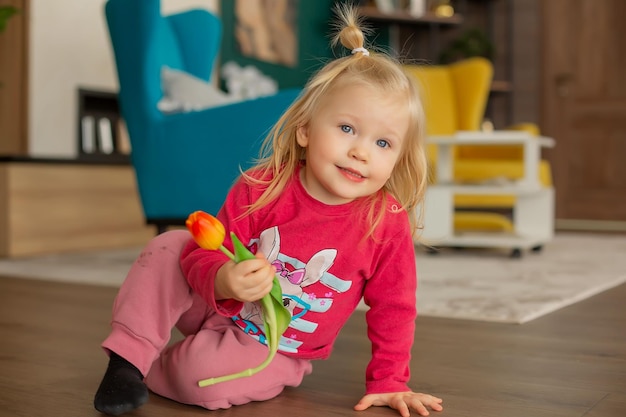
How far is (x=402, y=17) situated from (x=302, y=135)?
5252 millimetres

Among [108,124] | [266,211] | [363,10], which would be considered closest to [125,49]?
[108,124]

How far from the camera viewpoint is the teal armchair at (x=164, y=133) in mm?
2842

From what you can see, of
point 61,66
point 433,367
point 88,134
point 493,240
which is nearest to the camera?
point 433,367

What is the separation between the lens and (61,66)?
13.9 ft

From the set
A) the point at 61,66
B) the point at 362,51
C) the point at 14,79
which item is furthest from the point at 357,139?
the point at 61,66

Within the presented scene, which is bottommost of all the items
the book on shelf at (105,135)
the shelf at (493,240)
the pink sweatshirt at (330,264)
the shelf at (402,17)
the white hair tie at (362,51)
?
the shelf at (493,240)

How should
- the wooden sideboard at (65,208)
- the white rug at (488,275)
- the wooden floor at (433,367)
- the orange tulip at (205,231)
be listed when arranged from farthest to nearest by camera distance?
the wooden sideboard at (65,208), the white rug at (488,275), the wooden floor at (433,367), the orange tulip at (205,231)

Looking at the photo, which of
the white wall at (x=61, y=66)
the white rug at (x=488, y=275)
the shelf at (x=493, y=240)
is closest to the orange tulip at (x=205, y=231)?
the white rug at (x=488, y=275)

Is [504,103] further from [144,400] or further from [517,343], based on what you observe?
[144,400]

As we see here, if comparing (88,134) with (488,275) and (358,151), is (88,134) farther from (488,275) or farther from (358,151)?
(358,151)

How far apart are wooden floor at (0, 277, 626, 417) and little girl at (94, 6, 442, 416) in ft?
0.19

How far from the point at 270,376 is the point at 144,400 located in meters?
0.21

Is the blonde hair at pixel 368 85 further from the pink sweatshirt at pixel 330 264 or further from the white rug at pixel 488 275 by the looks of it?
the white rug at pixel 488 275

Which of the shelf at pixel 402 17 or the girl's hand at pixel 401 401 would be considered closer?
the girl's hand at pixel 401 401
